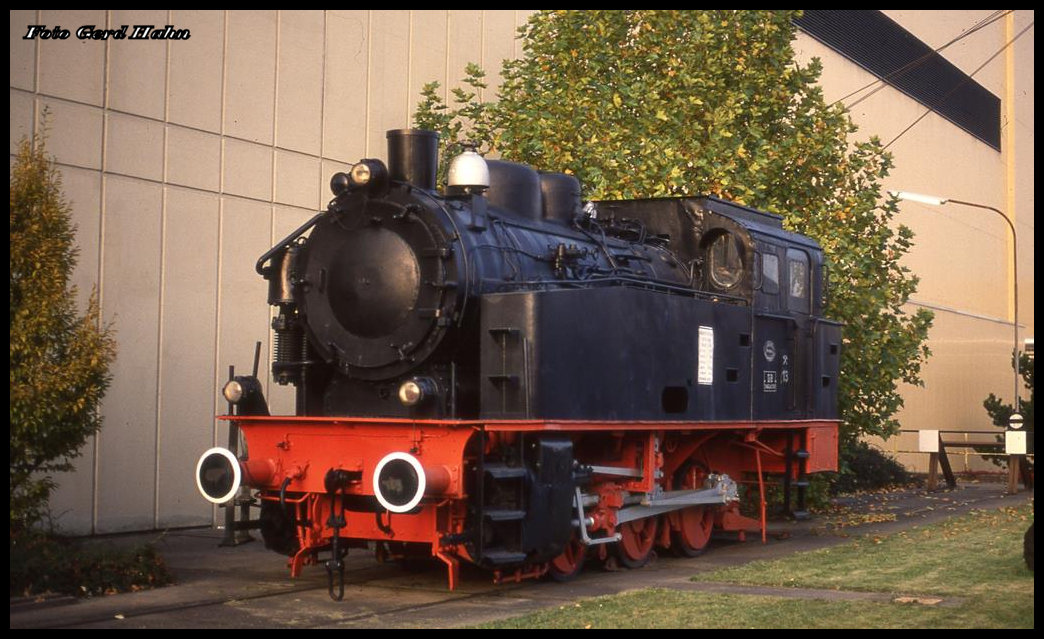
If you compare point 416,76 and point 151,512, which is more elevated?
point 416,76

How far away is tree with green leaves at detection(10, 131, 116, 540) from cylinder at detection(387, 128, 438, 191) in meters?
2.57

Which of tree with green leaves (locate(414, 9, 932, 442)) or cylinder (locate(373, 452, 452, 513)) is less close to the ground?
tree with green leaves (locate(414, 9, 932, 442))

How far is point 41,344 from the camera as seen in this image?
9766 millimetres

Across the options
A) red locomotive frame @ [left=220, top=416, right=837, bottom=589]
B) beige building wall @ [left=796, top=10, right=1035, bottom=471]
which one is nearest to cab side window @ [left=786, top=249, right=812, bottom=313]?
red locomotive frame @ [left=220, top=416, right=837, bottom=589]

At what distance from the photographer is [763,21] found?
17266 mm

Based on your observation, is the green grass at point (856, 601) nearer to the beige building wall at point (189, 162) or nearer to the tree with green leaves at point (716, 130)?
the tree with green leaves at point (716, 130)

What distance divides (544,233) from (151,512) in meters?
5.37

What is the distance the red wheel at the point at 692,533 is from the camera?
1259cm

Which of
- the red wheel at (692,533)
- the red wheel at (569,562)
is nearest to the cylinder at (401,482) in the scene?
the red wheel at (569,562)

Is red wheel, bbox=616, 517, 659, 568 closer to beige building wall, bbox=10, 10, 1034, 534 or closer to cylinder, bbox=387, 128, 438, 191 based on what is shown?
cylinder, bbox=387, 128, 438, 191

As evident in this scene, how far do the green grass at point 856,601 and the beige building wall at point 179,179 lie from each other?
6155mm

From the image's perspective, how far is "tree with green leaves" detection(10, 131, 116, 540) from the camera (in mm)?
9664

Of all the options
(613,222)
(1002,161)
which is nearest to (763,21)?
(613,222)
